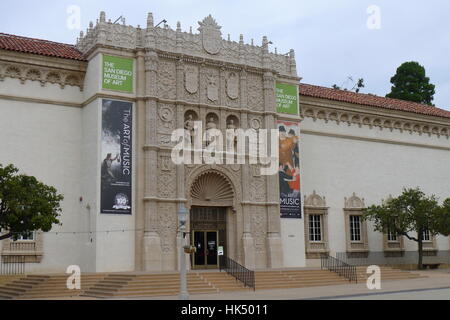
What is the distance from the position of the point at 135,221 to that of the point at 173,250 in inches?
94.8

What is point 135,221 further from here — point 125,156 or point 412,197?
point 412,197

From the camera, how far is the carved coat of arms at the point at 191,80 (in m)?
33.4

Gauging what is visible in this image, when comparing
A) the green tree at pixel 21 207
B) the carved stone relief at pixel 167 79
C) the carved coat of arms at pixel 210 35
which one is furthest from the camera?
the carved coat of arms at pixel 210 35

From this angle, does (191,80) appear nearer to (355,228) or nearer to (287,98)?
(287,98)

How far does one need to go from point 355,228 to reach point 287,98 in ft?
32.6

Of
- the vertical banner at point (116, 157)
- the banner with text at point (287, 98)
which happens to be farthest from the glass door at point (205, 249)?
the banner with text at point (287, 98)

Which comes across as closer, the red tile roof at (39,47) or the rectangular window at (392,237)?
the red tile roof at (39,47)

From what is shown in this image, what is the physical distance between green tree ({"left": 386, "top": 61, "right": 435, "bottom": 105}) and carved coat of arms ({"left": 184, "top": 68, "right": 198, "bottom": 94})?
3613 centimetres

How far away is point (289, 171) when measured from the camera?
36.4 metres

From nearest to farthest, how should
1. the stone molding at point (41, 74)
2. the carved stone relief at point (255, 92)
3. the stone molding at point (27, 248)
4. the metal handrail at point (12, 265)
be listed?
the metal handrail at point (12, 265) < the stone molding at point (27, 248) < the stone molding at point (41, 74) < the carved stone relief at point (255, 92)

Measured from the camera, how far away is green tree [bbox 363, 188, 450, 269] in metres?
37.8

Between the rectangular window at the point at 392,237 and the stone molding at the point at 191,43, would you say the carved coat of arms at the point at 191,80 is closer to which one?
the stone molding at the point at 191,43

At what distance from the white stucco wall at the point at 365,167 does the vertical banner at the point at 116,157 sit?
12224 millimetres

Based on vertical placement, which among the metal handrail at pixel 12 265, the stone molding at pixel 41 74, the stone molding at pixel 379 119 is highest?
the stone molding at pixel 41 74
